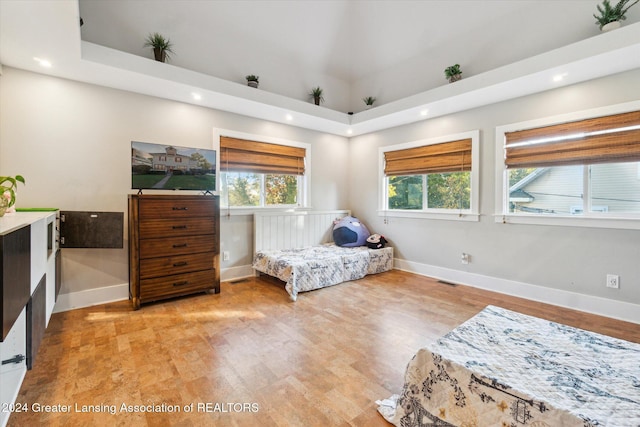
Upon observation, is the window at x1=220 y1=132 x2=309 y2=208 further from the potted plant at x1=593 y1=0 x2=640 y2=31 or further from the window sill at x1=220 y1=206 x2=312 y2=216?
the potted plant at x1=593 y1=0 x2=640 y2=31

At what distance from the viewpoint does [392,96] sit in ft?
15.3

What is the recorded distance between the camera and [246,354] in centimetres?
210

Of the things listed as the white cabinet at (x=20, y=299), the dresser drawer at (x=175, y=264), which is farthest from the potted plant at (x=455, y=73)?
the white cabinet at (x=20, y=299)

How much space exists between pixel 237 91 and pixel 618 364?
378cm

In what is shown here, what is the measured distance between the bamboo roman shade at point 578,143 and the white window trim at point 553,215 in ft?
0.17

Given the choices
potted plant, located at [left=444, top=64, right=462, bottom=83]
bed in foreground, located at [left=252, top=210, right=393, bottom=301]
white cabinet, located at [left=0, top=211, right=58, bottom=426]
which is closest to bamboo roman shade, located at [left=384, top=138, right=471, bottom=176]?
potted plant, located at [left=444, top=64, right=462, bottom=83]

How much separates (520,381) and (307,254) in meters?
3.03

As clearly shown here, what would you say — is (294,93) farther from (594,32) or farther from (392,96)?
(594,32)

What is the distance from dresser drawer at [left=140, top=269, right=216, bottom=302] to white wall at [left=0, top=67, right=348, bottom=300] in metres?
0.51

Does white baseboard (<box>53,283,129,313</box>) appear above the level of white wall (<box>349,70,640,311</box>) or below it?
below

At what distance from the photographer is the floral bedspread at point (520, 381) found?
102cm

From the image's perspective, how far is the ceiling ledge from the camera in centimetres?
251

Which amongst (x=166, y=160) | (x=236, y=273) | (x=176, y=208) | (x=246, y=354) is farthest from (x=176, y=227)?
(x=246, y=354)

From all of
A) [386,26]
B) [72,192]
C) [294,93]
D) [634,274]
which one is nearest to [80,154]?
[72,192]
